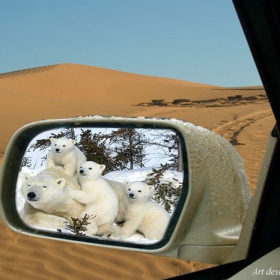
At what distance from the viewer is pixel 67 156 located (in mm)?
1776

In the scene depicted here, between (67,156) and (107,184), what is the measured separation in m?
0.17

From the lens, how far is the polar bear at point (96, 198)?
1646 millimetres

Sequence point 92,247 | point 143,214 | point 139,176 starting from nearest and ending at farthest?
point 143,214 < point 139,176 < point 92,247

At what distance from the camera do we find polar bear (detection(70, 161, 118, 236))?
165cm

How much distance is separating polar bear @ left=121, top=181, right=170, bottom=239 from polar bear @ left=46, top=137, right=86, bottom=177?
0.70 ft

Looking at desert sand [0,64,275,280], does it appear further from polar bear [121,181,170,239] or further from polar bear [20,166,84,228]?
polar bear [20,166,84,228]

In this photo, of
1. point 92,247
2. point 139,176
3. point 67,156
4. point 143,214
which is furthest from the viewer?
point 92,247

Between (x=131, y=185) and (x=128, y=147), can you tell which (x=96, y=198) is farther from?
(x=128, y=147)

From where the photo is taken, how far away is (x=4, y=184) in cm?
197

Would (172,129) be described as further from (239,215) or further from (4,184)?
(4,184)

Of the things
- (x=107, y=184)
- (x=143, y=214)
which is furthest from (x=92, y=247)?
(x=143, y=214)

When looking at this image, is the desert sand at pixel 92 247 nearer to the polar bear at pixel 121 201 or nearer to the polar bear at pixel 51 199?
the polar bear at pixel 121 201

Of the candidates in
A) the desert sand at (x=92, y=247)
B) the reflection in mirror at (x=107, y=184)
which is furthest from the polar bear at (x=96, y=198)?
the desert sand at (x=92, y=247)

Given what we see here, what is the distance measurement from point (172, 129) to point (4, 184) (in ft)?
2.29
